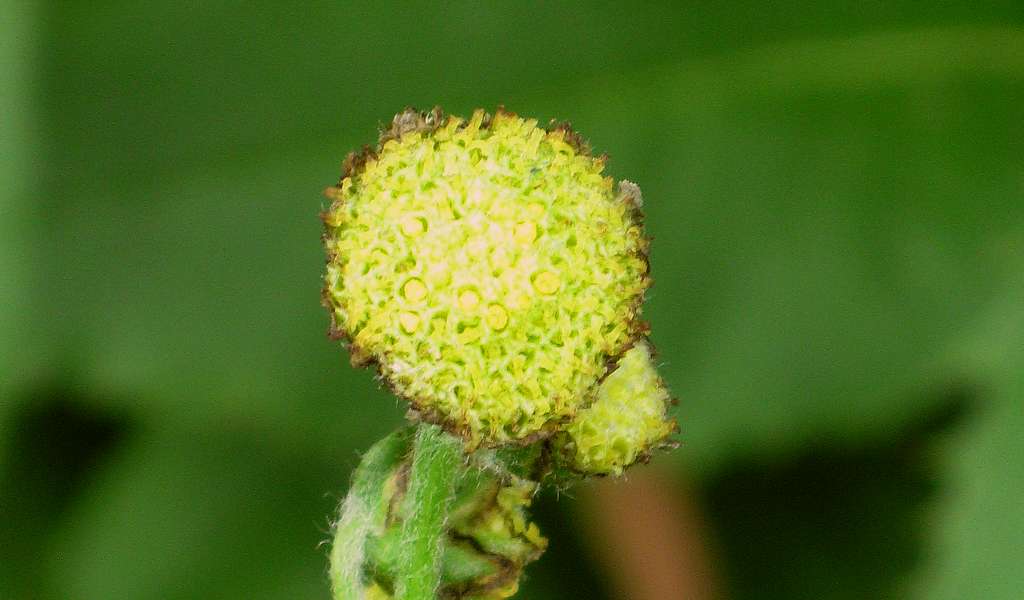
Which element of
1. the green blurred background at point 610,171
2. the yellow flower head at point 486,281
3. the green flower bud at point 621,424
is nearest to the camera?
the yellow flower head at point 486,281

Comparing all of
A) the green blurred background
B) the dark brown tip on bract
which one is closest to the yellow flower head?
the dark brown tip on bract

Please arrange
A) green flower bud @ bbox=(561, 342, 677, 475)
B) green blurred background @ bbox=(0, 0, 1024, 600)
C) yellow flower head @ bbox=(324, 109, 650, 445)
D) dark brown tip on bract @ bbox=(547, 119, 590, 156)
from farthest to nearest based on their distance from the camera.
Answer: green blurred background @ bbox=(0, 0, 1024, 600)
green flower bud @ bbox=(561, 342, 677, 475)
dark brown tip on bract @ bbox=(547, 119, 590, 156)
yellow flower head @ bbox=(324, 109, 650, 445)

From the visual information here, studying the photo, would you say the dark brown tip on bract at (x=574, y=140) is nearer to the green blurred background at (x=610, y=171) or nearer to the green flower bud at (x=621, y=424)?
the green flower bud at (x=621, y=424)

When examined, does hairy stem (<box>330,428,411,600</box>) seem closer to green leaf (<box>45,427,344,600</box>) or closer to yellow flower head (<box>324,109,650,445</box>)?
yellow flower head (<box>324,109,650,445</box>)

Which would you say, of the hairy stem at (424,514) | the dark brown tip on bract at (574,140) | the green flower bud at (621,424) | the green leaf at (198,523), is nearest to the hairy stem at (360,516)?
the hairy stem at (424,514)

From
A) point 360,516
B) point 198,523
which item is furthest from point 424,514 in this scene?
point 198,523

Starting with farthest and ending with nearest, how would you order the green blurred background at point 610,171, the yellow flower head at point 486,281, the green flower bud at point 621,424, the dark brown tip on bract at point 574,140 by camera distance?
the green blurred background at point 610,171 → the green flower bud at point 621,424 → the dark brown tip on bract at point 574,140 → the yellow flower head at point 486,281
